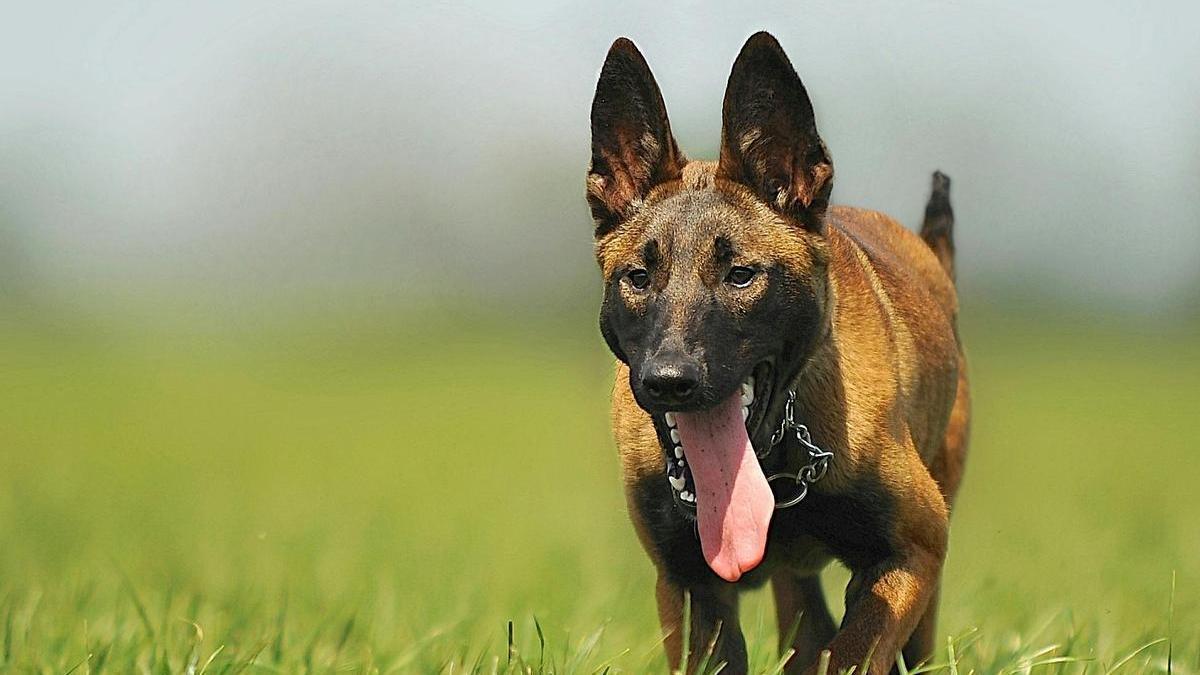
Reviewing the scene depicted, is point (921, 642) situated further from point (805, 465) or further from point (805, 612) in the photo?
point (805, 465)

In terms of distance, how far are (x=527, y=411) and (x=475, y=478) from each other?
7585 mm

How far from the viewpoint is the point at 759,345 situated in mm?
4934

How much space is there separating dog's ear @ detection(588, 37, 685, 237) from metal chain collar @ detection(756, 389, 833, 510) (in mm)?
784

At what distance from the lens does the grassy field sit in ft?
18.1

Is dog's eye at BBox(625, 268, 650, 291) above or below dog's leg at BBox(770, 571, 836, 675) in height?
above

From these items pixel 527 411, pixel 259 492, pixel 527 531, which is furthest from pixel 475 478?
pixel 527 411

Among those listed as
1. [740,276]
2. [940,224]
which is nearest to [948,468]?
[940,224]

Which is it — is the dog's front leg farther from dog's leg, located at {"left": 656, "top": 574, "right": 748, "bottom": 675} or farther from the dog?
dog's leg, located at {"left": 656, "top": 574, "right": 748, "bottom": 675}

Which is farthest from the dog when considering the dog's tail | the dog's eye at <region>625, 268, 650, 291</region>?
the dog's tail

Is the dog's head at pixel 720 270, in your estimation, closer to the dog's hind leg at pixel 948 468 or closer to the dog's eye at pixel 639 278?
the dog's eye at pixel 639 278

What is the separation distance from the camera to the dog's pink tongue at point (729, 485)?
197 inches

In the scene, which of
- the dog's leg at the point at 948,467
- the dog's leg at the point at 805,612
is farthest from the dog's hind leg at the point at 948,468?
the dog's leg at the point at 805,612

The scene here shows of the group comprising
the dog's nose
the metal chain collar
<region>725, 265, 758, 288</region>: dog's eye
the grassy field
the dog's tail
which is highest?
<region>725, 265, 758, 288</region>: dog's eye

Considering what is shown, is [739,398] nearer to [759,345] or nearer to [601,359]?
[759,345]
